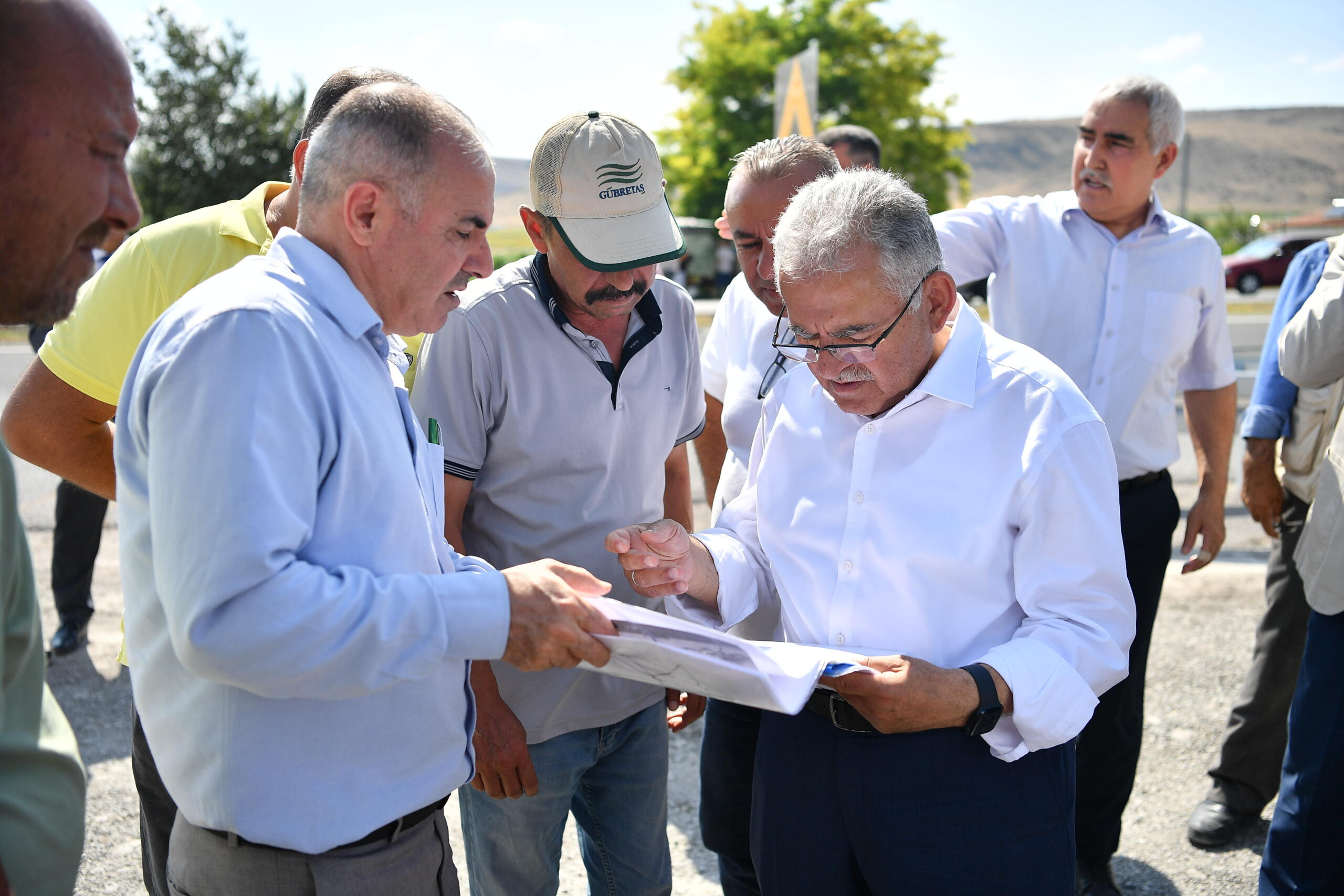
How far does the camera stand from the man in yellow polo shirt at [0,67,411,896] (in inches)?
86.6

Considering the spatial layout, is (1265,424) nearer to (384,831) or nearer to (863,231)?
(863,231)

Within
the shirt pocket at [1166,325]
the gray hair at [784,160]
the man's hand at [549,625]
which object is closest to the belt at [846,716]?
the man's hand at [549,625]

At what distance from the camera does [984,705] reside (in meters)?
1.82

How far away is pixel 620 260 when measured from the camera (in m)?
2.38

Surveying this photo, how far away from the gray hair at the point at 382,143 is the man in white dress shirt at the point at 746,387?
1.28 metres

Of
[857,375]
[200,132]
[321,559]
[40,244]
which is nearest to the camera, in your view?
[40,244]

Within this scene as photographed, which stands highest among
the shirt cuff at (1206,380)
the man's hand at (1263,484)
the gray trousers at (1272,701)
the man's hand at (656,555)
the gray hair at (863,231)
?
the gray hair at (863,231)

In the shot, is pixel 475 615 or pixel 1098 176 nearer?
pixel 475 615

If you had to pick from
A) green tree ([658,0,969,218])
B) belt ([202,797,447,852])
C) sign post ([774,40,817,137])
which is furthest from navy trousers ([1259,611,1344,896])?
green tree ([658,0,969,218])

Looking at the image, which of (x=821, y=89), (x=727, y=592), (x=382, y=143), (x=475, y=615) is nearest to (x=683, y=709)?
(x=727, y=592)

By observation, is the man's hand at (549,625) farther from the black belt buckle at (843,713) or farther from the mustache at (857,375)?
the mustache at (857,375)

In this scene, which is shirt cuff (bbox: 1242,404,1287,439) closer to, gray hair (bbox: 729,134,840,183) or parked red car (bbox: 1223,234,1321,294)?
gray hair (bbox: 729,134,840,183)

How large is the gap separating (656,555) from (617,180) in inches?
36.1

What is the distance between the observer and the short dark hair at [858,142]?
5.15m
